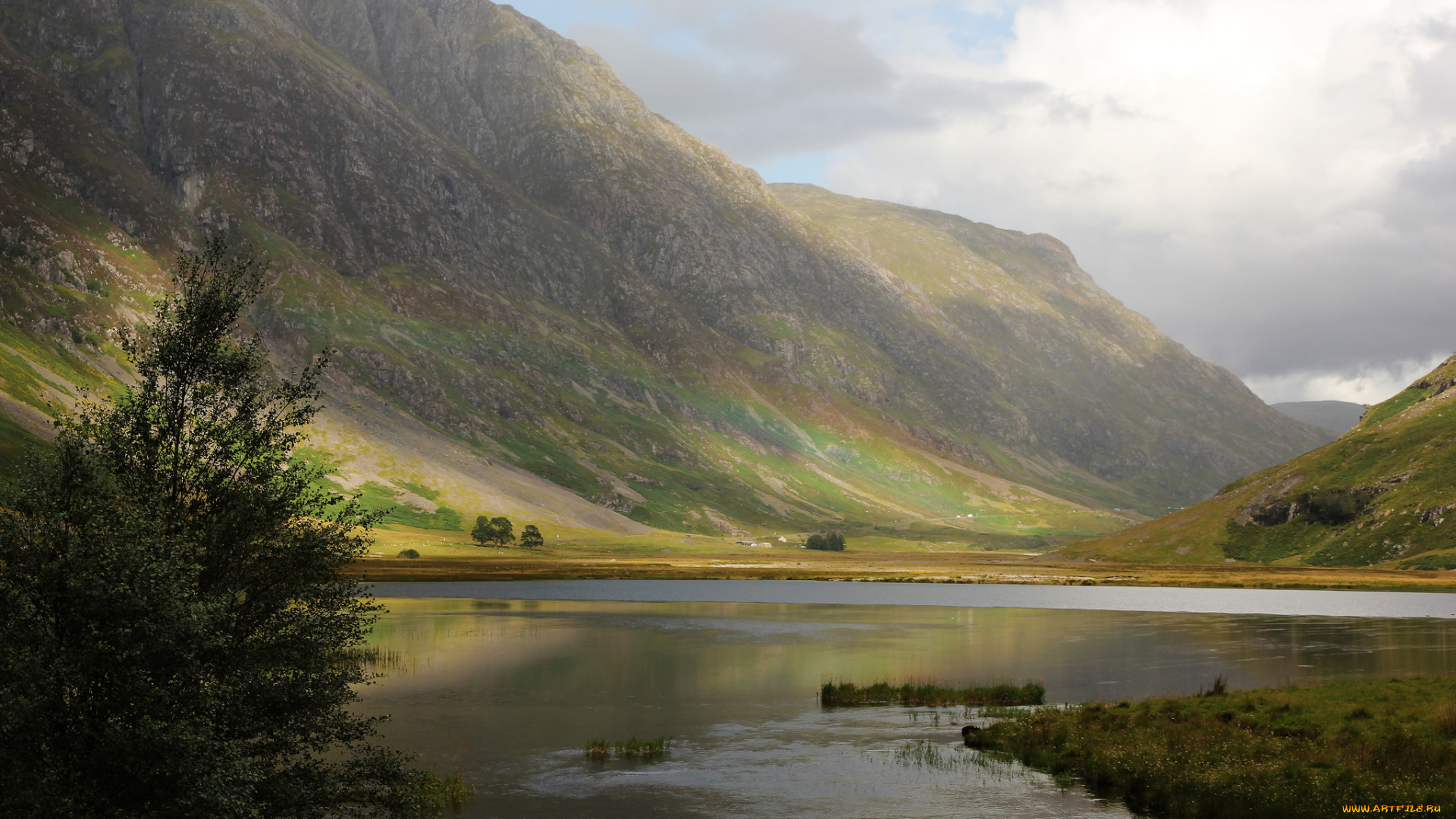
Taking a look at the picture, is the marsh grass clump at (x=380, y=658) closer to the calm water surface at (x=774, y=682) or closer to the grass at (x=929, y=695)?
the calm water surface at (x=774, y=682)

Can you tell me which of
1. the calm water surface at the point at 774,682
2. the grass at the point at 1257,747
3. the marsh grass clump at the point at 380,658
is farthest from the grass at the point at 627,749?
the marsh grass clump at the point at 380,658

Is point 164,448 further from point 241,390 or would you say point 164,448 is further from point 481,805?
point 481,805

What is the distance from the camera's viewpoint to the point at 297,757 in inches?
1644

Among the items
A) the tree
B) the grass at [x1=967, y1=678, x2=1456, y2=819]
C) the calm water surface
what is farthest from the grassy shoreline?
the tree

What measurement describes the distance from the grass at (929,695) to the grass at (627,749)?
14195mm

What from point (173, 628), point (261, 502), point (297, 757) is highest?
point (261, 502)

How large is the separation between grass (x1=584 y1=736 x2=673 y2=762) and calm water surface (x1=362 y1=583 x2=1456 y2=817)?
89cm

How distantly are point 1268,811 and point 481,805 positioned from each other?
82.7 feet

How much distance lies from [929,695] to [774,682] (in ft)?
35.8

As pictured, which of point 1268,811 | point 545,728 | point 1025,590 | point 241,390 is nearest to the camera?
point 1268,811

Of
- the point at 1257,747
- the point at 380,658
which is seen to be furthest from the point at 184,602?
the point at 380,658

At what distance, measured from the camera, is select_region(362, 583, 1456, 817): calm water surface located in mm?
35500

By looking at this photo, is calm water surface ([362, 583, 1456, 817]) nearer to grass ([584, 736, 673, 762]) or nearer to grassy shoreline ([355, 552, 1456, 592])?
grass ([584, 736, 673, 762])

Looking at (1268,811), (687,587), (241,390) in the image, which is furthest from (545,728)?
(687,587)
